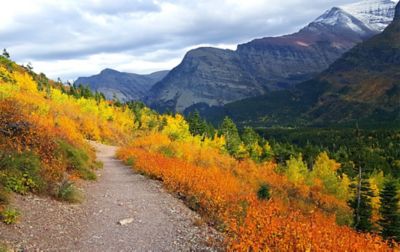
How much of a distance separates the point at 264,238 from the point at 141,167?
1641cm

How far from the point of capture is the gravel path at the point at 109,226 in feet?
35.3

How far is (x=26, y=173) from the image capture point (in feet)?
46.2

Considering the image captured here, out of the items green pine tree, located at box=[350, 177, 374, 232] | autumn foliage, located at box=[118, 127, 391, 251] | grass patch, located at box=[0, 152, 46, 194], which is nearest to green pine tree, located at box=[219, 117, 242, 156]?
green pine tree, located at box=[350, 177, 374, 232]

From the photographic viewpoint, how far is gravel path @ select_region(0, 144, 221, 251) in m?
10.8

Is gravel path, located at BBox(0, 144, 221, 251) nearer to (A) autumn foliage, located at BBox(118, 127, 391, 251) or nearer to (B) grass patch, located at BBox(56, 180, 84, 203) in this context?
(B) grass patch, located at BBox(56, 180, 84, 203)

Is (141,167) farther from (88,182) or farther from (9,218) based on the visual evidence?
(9,218)

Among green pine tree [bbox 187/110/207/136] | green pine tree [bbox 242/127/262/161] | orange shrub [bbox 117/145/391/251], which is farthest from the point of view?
green pine tree [bbox 187/110/207/136]

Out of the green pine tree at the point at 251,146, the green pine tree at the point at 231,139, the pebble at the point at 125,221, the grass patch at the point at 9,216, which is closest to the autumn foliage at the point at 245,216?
the pebble at the point at 125,221

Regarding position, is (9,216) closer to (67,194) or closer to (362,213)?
(67,194)

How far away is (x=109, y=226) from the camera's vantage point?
42.5ft

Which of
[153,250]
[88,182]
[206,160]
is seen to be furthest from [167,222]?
[206,160]

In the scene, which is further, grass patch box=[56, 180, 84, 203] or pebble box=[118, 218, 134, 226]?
grass patch box=[56, 180, 84, 203]

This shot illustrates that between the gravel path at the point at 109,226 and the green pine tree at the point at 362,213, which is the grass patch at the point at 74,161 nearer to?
the gravel path at the point at 109,226

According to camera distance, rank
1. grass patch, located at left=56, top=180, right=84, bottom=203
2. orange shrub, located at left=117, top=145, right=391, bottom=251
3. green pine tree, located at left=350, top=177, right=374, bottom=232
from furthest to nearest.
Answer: green pine tree, located at left=350, top=177, right=374, bottom=232 → grass patch, located at left=56, top=180, right=84, bottom=203 → orange shrub, located at left=117, top=145, right=391, bottom=251
